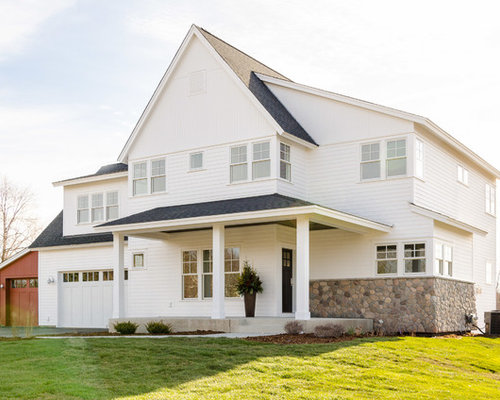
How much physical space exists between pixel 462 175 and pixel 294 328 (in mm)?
11690

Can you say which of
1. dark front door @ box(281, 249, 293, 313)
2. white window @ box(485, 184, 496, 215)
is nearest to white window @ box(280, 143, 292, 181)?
dark front door @ box(281, 249, 293, 313)

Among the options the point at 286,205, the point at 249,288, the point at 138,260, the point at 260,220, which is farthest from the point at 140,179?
the point at 286,205

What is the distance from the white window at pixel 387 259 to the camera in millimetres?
21031

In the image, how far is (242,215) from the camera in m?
19.3

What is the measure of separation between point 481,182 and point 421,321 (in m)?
10.5

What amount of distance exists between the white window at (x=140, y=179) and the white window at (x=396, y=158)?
928 centimetres

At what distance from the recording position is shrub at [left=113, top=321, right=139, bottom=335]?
20500 mm

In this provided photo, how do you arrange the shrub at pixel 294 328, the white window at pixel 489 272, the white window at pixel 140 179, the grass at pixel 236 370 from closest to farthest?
1. the grass at pixel 236 370
2. the shrub at pixel 294 328
3. the white window at pixel 140 179
4. the white window at pixel 489 272

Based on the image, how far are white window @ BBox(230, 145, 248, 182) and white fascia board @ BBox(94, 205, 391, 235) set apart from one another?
2.61 meters

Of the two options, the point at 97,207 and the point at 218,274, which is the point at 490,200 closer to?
the point at 218,274

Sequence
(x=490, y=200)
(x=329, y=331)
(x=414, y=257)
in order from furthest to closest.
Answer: (x=490, y=200) < (x=414, y=257) < (x=329, y=331)

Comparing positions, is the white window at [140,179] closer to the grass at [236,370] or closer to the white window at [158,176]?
the white window at [158,176]

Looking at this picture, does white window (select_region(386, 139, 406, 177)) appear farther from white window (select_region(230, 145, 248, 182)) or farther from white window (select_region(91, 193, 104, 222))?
white window (select_region(91, 193, 104, 222))

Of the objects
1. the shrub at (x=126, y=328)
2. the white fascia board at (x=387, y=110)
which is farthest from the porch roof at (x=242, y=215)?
the white fascia board at (x=387, y=110)
